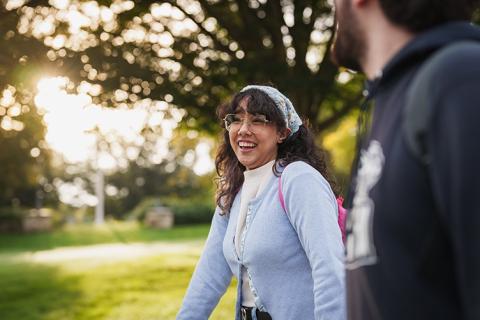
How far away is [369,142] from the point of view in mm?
1366

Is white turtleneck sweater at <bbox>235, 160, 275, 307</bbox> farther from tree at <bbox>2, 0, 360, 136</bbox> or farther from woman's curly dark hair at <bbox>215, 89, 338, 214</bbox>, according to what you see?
tree at <bbox>2, 0, 360, 136</bbox>

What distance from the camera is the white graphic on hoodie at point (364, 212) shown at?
129 cm

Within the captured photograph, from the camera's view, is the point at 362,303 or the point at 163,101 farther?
the point at 163,101

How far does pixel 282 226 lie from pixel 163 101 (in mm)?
9791

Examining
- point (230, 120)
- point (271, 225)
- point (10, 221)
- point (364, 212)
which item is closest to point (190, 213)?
point (10, 221)

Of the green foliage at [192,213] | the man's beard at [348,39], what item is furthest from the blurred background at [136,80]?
the green foliage at [192,213]

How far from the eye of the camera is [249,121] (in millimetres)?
3229

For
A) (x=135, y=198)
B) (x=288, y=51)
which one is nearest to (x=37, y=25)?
(x=288, y=51)

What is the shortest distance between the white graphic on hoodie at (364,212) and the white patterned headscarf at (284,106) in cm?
180

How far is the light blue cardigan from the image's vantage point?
2377mm

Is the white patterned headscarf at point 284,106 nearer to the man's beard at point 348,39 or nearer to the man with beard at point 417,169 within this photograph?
the man's beard at point 348,39

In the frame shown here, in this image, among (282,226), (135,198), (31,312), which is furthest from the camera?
(135,198)

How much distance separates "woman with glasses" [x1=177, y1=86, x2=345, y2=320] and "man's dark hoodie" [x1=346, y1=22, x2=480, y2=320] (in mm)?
1068

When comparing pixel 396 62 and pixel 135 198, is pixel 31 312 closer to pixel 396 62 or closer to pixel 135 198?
pixel 396 62
